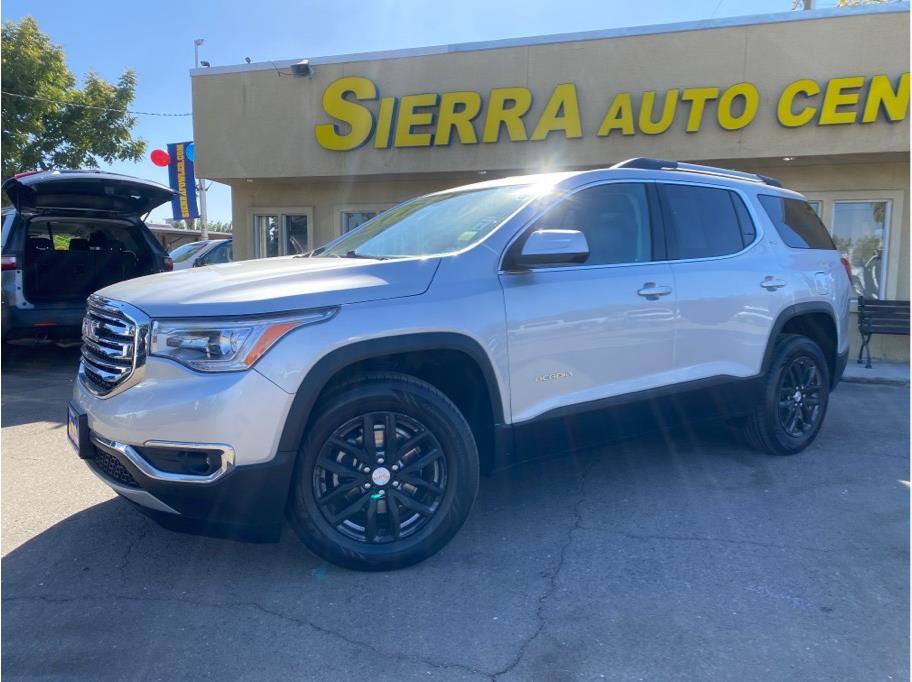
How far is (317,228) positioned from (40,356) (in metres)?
4.45

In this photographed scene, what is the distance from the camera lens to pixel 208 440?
276 cm

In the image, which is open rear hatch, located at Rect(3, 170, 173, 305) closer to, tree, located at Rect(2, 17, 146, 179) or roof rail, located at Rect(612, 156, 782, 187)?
roof rail, located at Rect(612, 156, 782, 187)

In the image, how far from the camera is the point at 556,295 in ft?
11.7

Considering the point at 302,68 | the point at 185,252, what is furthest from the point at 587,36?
the point at 185,252

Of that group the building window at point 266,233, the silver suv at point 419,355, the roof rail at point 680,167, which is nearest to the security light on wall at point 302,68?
the building window at point 266,233

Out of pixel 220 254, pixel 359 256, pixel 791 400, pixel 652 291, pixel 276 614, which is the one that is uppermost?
pixel 220 254

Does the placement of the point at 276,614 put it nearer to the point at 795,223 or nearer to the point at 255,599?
the point at 255,599

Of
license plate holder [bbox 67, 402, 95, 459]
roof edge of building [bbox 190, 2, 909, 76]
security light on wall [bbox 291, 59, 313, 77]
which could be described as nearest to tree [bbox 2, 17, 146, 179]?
roof edge of building [bbox 190, 2, 909, 76]

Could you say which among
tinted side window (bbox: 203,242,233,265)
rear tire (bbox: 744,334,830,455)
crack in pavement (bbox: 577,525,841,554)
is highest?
tinted side window (bbox: 203,242,233,265)

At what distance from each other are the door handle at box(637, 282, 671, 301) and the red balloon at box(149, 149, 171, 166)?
63.9ft

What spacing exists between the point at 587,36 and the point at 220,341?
26.8 ft

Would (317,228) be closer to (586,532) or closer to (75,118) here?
(586,532)

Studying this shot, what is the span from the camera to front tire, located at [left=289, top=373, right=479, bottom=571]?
3.04 meters

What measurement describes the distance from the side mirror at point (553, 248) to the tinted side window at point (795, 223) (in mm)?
2314
